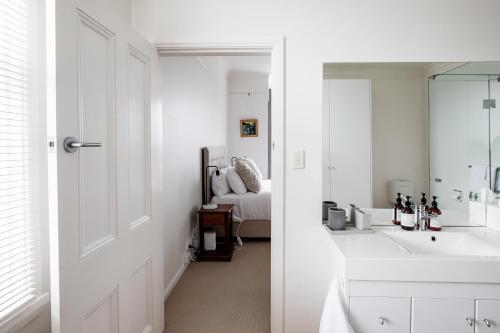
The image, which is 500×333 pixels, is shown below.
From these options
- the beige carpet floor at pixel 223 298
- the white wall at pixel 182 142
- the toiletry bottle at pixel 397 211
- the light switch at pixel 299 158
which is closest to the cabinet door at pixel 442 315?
the toiletry bottle at pixel 397 211

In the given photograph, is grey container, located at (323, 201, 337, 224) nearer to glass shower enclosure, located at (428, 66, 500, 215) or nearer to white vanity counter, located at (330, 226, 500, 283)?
white vanity counter, located at (330, 226, 500, 283)

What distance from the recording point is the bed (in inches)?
163

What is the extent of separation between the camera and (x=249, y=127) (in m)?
6.61

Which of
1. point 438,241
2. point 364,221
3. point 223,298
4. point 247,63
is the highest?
point 247,63

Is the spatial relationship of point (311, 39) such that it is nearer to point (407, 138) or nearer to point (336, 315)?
point (407, 138)

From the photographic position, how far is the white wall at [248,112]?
21.6 feet

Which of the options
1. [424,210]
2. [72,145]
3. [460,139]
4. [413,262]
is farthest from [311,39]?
[72,145]

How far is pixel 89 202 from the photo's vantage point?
1222mm

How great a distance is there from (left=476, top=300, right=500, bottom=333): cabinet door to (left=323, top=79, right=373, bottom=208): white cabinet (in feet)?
2.58

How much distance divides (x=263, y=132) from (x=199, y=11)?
15.4 ft

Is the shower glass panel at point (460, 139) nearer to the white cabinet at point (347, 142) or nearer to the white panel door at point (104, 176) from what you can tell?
the white cabinet at point (347, 142)

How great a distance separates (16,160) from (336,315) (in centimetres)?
143

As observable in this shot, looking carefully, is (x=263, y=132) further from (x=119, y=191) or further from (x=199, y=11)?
(x=119, y=191)

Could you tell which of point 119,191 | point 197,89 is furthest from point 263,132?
point 119,191
